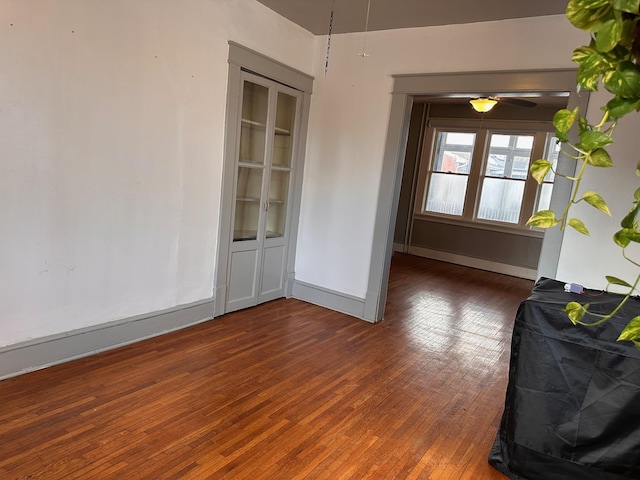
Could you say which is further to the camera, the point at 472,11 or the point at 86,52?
the point at 472,11

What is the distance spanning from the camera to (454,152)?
8297 mm

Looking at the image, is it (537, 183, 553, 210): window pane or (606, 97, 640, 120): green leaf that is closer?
(606, 97, 640, 120): green leaf

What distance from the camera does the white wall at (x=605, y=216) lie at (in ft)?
9.85

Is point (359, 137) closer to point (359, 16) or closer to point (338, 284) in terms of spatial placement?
point (359, 16)

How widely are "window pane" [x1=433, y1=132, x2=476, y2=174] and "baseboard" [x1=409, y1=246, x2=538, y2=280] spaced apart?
1616 millimetres

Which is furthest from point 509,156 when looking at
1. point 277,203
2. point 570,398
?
point 570,398

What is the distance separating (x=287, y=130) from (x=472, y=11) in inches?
79.8

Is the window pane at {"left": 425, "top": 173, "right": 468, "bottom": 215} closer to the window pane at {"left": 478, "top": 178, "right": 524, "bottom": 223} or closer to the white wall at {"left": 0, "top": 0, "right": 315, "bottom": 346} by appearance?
the window pane at {"left": 478, "top": 178, "right": 524, "bottom": 223}

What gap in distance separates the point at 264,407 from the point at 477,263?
6332 millimetres

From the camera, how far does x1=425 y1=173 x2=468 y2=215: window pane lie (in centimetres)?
827

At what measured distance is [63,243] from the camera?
279 centimetres

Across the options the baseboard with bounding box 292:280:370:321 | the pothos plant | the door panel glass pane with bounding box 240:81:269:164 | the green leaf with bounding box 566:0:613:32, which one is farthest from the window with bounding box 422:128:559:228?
the green leaf with bounding box 566:0:613:32

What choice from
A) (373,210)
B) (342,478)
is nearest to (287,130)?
(373,210)

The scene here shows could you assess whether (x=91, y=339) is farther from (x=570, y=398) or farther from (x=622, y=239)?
(x=622, y=239)
